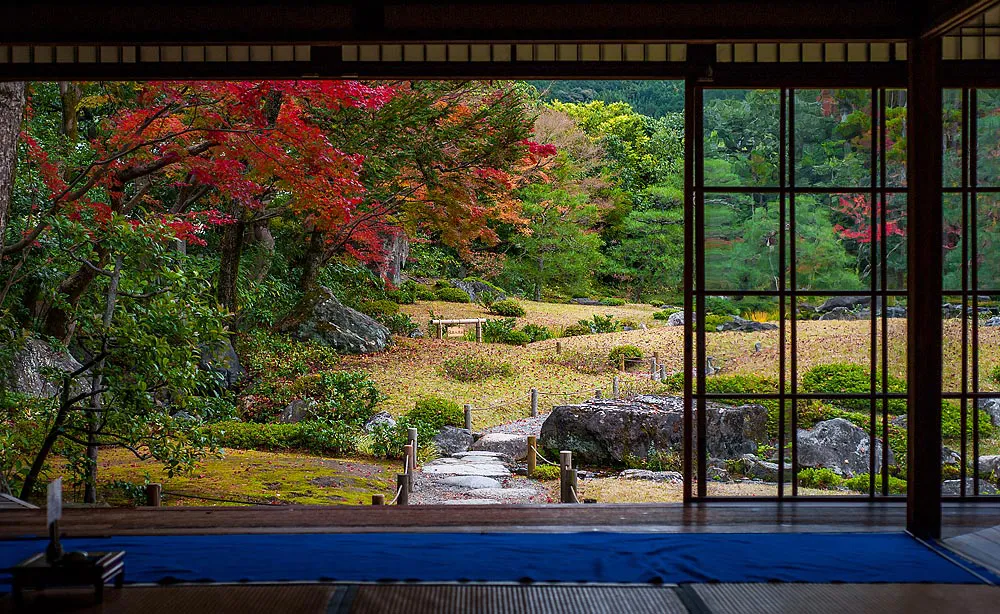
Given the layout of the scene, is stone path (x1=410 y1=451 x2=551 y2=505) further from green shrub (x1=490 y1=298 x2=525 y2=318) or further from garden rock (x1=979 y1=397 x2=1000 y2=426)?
green shrub (x1=490 y1=298 x2=525 y2=318)

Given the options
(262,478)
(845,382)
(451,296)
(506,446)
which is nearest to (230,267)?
(262,478)

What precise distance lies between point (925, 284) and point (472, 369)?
9.88 metres

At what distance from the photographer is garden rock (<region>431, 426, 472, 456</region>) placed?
10445 millimetres

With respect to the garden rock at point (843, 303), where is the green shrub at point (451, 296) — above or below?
below

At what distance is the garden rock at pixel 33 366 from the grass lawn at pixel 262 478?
2.58ft

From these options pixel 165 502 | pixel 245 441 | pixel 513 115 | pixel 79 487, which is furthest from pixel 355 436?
pixel 513 115

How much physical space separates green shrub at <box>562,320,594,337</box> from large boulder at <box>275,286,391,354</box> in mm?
3590

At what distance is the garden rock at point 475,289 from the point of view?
1825 cm

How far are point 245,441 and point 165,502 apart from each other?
6.88ft

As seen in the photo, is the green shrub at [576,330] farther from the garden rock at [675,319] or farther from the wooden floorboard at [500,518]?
the wooden floorboard at [500,518]

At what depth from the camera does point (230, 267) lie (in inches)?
461

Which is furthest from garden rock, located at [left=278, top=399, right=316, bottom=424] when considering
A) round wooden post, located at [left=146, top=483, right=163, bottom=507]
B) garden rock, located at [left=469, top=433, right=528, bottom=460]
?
round wooden post, located at [left=146, top=483, right=163, bottom=507]

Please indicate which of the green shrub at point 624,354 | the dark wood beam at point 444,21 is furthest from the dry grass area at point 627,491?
the green shrub at point 624,354

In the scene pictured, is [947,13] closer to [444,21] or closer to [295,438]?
[444,21]
